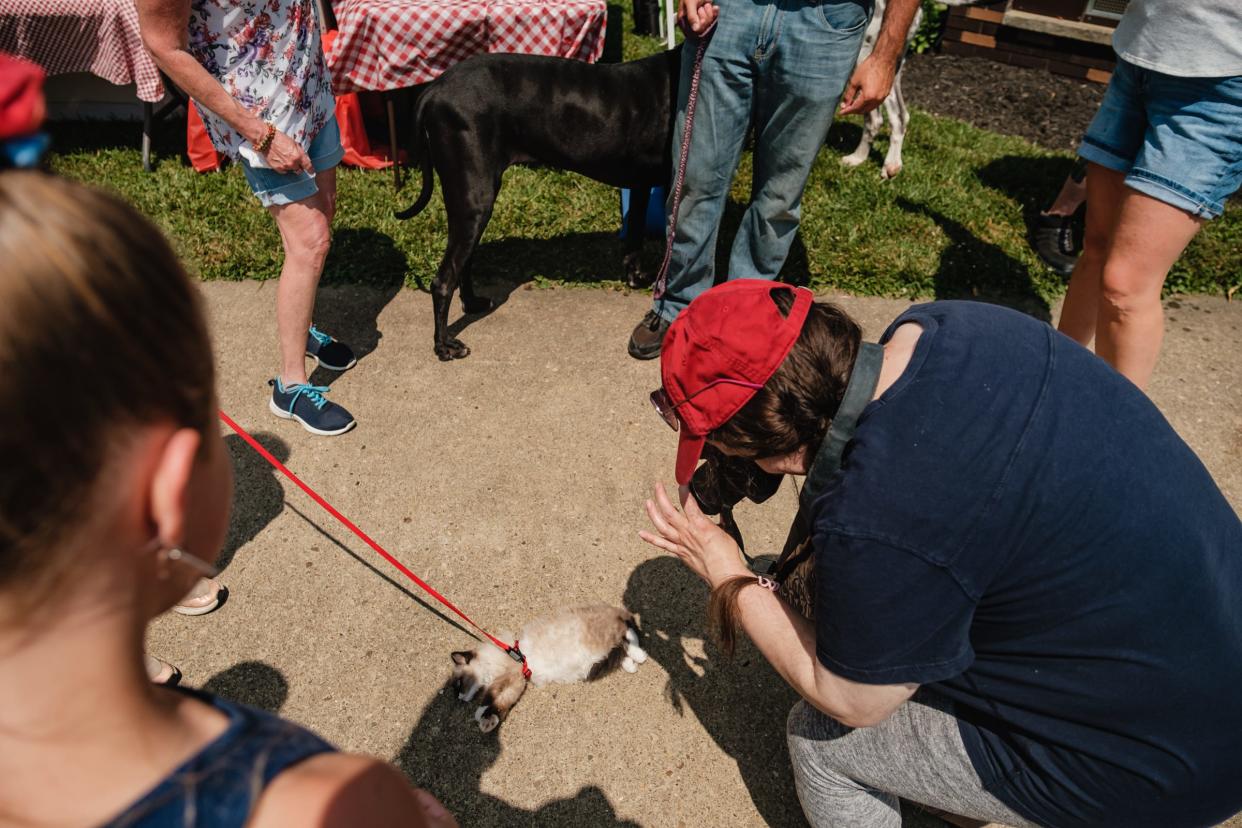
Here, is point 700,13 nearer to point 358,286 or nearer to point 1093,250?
point 1093,250

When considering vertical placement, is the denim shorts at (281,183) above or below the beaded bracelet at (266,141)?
below

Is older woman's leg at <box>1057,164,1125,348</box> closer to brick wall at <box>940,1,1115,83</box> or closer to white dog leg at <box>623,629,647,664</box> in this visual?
white dog leg at <box>623,629,647,664</box>

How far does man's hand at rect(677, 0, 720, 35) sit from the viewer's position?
318 cm

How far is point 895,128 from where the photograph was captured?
5.46 meters

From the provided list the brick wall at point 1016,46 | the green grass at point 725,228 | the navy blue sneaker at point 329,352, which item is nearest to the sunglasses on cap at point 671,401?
the navy blue sneaker at point 329,352

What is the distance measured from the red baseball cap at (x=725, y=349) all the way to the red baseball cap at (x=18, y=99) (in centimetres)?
109

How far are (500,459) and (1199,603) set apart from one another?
8.08 feet

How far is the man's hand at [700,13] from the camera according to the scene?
3.18m

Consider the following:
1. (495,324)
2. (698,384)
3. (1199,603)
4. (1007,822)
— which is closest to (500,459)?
(495,324)

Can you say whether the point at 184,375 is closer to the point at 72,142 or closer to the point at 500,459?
the point at 500,459

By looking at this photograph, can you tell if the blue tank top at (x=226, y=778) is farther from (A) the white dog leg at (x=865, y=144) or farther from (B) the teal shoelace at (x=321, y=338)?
(A) the white dog leg at (x=865, y=144)

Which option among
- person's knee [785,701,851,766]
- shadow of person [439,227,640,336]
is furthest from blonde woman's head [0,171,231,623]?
shadow of person [439,227,640,336]

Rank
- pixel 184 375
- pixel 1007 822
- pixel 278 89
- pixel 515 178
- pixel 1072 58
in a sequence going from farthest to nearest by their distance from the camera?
pixel 1072 58 → pixel 515 178 → pixel 278 89 → pixel 1007 822 → pixel 184 375

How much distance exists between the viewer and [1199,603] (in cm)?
145
